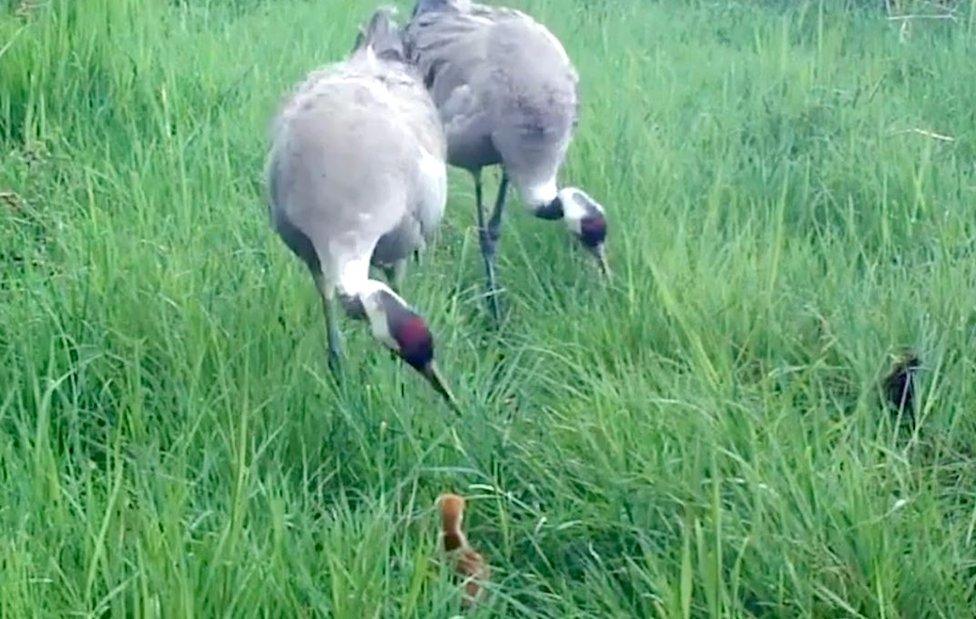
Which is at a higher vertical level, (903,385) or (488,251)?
(903,385)

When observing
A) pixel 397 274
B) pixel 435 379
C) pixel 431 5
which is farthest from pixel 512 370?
pixel 431 5

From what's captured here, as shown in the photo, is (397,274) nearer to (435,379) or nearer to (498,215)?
(498,215)

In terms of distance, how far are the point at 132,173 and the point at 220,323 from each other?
33.8 inches

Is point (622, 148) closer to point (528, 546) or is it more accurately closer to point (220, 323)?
point (220, 323)

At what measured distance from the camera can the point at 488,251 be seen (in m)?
4.07

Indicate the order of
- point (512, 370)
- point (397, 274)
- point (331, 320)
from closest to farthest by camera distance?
1. point (512, 370)
2. point (331, 320)
3. point (397, 274)

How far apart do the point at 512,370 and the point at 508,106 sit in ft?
4.11

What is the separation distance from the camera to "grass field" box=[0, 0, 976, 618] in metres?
2.40

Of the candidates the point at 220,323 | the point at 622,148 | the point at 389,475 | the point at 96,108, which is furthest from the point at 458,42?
the point at 389,475

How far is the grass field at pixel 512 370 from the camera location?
7.88ft

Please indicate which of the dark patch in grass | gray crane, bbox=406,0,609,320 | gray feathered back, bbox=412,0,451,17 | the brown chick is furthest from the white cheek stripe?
the brown chick

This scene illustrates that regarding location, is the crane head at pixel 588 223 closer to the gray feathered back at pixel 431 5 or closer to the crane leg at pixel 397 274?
the crane leg at pixel 397 274

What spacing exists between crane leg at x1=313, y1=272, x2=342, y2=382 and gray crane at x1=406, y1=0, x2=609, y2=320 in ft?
2.07

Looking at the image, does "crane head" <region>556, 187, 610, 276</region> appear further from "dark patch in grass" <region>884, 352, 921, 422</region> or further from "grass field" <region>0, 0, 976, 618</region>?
"dark patch in grass" <region>884, 352, 921, 422</region>
